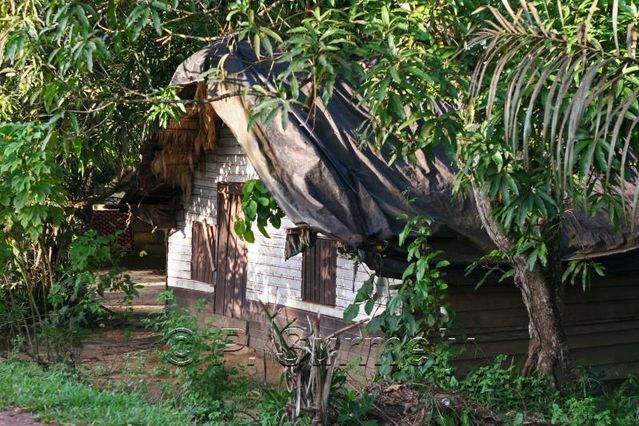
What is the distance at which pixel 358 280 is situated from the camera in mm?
10398

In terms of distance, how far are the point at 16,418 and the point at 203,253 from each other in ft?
20.3

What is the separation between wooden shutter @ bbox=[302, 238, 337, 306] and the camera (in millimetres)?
10852

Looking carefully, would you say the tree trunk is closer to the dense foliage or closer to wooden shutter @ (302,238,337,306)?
the dense foliage

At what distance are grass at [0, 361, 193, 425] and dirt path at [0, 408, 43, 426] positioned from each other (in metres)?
0.07

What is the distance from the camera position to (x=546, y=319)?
825cm

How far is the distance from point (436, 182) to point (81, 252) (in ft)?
12.2

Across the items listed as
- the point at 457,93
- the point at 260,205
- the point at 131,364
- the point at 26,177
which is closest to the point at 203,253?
the point at 131,364

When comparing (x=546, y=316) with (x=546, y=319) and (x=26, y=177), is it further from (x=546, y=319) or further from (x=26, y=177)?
(x=26, y=177)

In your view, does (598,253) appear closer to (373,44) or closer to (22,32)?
(373,44)

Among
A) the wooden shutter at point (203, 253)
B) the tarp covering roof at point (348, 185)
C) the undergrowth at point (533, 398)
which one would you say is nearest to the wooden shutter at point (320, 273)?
the tarp covering roof at point (348, 185)

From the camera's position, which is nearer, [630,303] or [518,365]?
[518,365]

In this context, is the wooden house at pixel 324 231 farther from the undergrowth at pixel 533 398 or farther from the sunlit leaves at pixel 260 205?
the undergrowth at pixel 533 398

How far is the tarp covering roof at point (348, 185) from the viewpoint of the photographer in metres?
8.34

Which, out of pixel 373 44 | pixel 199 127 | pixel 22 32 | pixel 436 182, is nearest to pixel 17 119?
pixel 199 127
